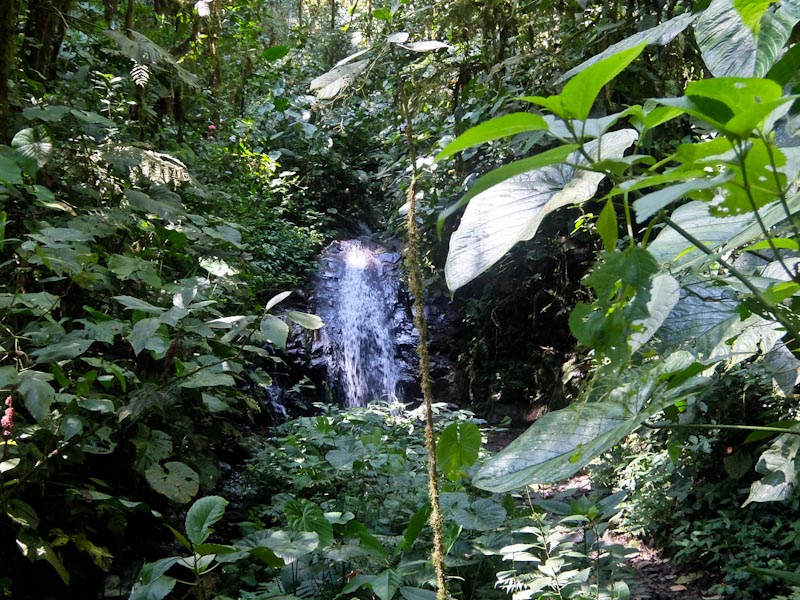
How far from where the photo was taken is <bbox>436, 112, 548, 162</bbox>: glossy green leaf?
0.42 metres

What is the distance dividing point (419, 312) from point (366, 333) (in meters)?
6.23

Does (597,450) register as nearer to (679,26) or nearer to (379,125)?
(679,26)

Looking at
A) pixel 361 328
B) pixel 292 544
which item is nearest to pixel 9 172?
pixel 292 544

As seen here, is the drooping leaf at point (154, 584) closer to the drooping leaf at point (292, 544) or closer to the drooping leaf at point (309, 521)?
the drooping leaf at point (292, 544)

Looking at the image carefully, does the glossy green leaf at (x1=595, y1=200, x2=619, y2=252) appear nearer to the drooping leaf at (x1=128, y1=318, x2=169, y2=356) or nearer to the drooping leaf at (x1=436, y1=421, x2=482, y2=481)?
the drooping leaf at (x1=436, y1=421, x2=482, y2=481)

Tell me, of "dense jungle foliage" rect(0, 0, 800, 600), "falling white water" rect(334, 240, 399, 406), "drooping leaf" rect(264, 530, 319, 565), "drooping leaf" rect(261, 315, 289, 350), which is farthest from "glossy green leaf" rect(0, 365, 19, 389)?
"falling white water" rect(334, 240, 399, 406)

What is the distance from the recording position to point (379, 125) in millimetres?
9539

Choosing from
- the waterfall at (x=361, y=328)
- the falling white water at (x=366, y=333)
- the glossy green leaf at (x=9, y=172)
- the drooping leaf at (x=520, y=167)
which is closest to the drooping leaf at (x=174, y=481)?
the glossy green leaf at (x=9, y=172)

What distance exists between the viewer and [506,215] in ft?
1.92

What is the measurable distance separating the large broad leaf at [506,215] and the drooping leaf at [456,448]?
2.34ft

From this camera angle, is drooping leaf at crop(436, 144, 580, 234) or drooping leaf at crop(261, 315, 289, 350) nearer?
drooping leaf at crop(436, 144, 580, 234)

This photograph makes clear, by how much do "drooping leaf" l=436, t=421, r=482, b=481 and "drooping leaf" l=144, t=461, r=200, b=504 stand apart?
4.28 feet

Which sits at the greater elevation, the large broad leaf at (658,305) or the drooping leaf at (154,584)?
the large broad leaf at (658,305)

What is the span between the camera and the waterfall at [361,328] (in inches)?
265
